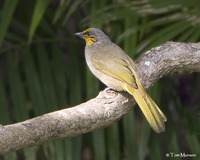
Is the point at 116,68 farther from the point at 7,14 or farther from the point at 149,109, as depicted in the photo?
the point at 7,14

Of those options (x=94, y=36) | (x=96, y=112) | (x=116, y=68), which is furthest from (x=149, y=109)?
(x=94, y=36)

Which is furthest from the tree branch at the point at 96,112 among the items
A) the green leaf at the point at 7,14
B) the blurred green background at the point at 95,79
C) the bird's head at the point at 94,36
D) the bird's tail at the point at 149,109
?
the green leaf at the point at 7,14

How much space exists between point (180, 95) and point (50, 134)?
6.80 ft

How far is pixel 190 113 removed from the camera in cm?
419

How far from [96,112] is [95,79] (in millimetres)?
1282

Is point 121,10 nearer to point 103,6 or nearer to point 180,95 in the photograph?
point 103,6

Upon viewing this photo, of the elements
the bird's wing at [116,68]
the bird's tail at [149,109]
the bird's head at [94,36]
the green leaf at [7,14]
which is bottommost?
the bird's tail at [149,109]

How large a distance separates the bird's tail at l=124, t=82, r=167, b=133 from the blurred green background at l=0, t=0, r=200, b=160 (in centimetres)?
65

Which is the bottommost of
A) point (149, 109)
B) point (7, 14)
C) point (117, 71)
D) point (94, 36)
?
point (149, 109)

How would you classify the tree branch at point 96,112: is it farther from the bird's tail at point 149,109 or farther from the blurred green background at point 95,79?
the blurred green background at point 95,79

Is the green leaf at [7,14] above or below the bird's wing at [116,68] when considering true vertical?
above

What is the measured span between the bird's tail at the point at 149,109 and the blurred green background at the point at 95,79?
25.6 inches

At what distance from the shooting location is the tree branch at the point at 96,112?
242 cm

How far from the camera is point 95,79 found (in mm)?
4148
